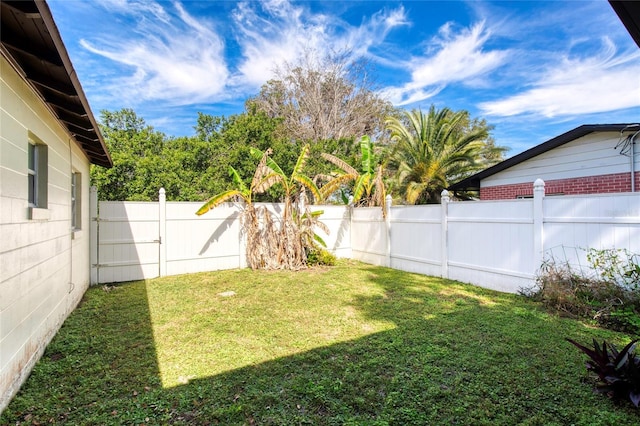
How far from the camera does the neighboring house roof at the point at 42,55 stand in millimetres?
2184

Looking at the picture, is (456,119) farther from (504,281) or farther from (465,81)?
(504,281)

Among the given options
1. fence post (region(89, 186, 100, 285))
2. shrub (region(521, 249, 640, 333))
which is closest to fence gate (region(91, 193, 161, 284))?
fence post (region(89, 186, 100, 285))

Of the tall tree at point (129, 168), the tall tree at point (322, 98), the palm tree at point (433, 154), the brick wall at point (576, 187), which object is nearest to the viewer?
the brick wall at point (576, 187)

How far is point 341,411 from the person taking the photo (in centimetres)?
255

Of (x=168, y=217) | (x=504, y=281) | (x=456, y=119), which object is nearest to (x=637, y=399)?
(x=504, y=281)

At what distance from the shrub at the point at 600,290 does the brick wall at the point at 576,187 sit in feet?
10.1

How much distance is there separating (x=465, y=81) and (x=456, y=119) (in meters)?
6.58

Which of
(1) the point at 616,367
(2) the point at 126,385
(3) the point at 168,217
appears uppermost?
(3) the point at 168,217

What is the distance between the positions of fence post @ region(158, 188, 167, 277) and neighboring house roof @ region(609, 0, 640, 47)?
27.5 ft

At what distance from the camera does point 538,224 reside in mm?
5805

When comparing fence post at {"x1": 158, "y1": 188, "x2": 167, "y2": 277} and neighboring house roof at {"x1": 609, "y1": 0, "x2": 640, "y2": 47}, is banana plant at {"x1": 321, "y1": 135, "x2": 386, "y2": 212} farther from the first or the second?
neighboring house roof at {"x1": 609, "y1": 0, "x2": 640, "y2": 47}

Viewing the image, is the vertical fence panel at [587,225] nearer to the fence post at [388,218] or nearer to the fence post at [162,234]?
the fence post at [388,218]

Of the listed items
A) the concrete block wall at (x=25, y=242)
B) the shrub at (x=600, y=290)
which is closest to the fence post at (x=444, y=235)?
the shrub at (x=600, y=290)

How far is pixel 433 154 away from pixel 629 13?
37.1 ft
